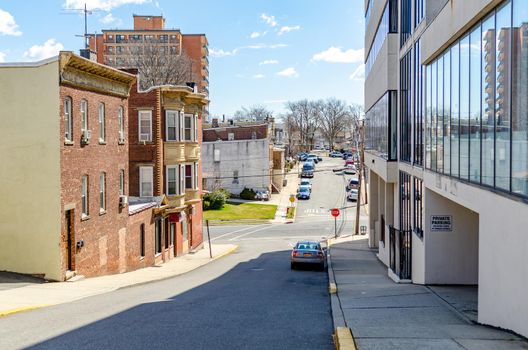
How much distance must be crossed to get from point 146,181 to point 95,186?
11.3 metres

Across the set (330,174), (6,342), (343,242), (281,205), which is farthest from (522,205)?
(330,174)

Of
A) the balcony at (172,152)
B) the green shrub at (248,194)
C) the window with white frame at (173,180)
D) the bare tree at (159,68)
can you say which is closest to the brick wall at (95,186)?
the balcony at (172,152)

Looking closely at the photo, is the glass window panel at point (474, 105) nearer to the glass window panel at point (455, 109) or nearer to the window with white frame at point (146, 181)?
the glass window panel at point (455, 109)

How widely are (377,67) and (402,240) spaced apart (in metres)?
13.2

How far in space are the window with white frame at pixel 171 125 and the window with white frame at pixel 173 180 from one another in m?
1.74

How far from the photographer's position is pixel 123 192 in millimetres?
30844

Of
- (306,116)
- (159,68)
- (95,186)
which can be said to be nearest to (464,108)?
(95,186)

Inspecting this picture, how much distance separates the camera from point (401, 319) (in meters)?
14.6

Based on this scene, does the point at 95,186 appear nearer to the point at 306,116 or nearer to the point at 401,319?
the point at 401,319

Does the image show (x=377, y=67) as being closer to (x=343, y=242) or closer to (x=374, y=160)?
(x=374, y=160)

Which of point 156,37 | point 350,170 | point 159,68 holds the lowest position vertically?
point 350,170

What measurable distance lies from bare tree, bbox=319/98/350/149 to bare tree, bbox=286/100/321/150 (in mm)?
1761

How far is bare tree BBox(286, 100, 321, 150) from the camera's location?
17488 cm

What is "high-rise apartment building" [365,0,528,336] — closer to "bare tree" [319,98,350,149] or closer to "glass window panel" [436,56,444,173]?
"glass window panel" [436,56,444,173]
